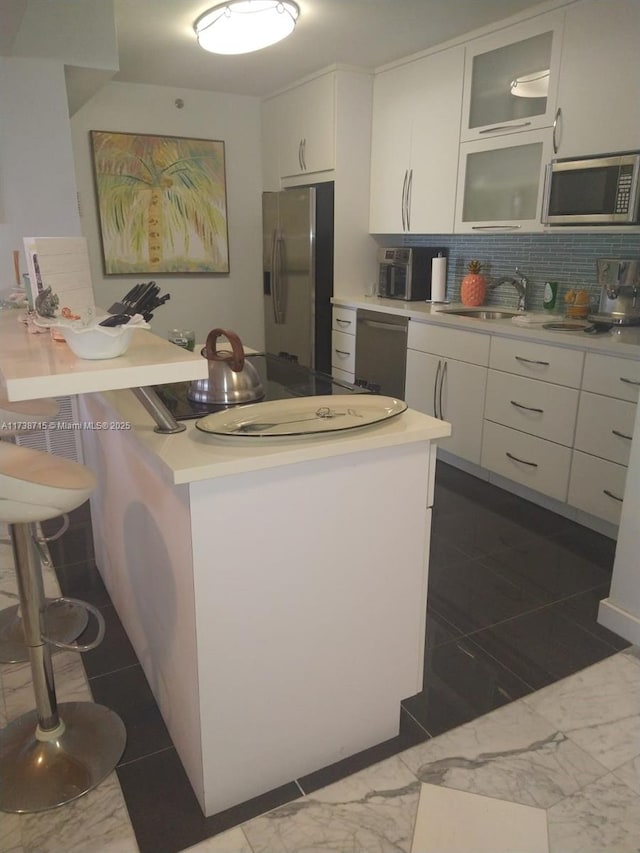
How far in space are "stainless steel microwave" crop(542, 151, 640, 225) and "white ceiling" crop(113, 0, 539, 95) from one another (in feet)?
2.71

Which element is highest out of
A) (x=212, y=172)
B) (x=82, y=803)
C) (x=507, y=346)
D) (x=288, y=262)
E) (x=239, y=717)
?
(x=212, y=172)

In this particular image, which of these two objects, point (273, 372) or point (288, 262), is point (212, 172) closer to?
point (288, 262)

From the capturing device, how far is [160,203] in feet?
14.9

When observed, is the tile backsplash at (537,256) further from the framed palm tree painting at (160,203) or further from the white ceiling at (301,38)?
the framed palm tree painting at (160,203)

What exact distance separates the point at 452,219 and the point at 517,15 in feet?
3.35

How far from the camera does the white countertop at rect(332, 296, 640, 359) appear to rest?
103 inches

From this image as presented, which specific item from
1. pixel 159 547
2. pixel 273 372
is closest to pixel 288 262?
pixel 273 372

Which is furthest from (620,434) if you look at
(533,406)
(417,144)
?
(417,144)

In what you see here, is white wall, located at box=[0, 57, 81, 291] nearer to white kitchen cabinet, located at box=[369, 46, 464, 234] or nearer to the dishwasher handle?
the dishwasher handle

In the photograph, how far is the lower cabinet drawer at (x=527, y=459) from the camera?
116 inches

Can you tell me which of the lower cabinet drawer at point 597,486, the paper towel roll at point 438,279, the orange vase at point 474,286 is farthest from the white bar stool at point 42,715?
the paper towel roll at point 438,279

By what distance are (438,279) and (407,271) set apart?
0.68 ft

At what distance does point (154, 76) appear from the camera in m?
4.15

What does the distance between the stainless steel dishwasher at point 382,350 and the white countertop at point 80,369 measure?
2.53 m
